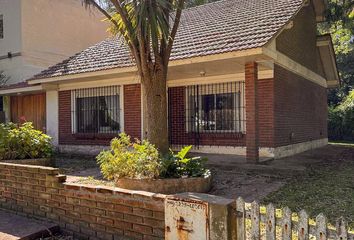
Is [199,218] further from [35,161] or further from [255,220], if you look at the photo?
[35,161]

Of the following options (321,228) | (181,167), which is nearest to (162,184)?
(181,167)

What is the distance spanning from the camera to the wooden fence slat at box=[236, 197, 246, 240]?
10.5 ft

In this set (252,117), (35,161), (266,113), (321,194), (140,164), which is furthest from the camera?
(266,113)

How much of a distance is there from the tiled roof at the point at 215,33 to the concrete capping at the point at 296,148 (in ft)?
11.5

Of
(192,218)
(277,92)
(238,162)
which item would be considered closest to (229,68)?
(277,92)

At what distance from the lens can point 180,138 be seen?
12.5 meters

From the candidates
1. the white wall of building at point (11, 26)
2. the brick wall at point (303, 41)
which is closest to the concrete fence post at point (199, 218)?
the brick wall at point (303, 41)

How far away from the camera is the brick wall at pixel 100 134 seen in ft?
41.3

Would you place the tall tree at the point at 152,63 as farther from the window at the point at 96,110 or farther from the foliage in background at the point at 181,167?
the window at the point at 96,110

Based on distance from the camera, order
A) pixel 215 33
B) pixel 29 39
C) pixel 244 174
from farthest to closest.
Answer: pixel 29 39 → pixel 215 33 → pixel 244 174

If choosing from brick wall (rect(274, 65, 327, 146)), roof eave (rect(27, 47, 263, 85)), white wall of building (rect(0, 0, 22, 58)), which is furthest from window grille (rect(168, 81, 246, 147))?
white wall of building (rect(0, 0, 22, 58))

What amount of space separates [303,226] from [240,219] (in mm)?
608

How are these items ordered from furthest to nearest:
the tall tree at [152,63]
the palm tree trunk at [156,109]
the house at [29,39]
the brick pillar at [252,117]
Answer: the house at [29,39] < the brick pillar at [252,117] < the palm tree trunk at [156,109] < the tall tree at [152,63]

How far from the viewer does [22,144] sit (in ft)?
26.6
